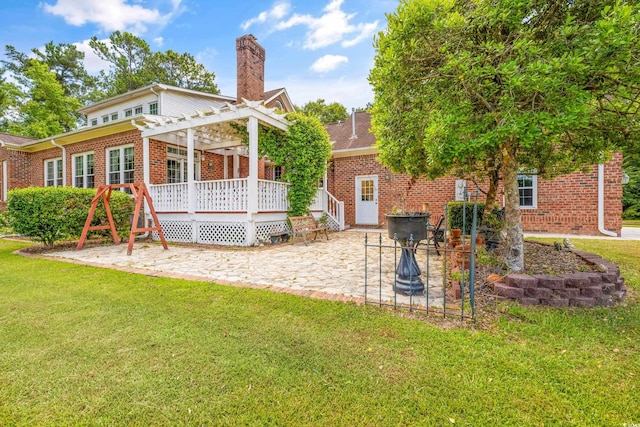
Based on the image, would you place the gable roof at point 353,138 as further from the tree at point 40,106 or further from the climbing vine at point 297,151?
the tree at point 40,106

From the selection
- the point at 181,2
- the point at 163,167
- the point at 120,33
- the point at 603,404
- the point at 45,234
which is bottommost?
the point at 603,404

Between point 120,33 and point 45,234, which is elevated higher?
point 120,33

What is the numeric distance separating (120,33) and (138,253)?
28.6 metres

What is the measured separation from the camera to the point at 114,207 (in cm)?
823

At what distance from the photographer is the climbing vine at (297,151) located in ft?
28.8

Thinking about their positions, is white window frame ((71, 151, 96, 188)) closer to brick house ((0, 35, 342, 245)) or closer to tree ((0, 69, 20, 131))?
brick house ((0, 35, 342, 245))

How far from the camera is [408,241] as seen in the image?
3.62 metres

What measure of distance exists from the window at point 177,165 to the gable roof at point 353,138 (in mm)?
5427

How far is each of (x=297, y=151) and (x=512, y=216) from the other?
6.11 meters

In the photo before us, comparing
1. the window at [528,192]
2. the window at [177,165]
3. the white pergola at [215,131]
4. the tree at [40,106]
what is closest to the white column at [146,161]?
the white pergola at [215,131]

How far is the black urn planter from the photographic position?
3.56 m

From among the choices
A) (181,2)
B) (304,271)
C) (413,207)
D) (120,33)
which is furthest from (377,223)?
(120,33)

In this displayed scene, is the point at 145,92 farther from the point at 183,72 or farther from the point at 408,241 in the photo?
the point at 183,72

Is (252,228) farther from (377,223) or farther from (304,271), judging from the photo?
(377,223)
